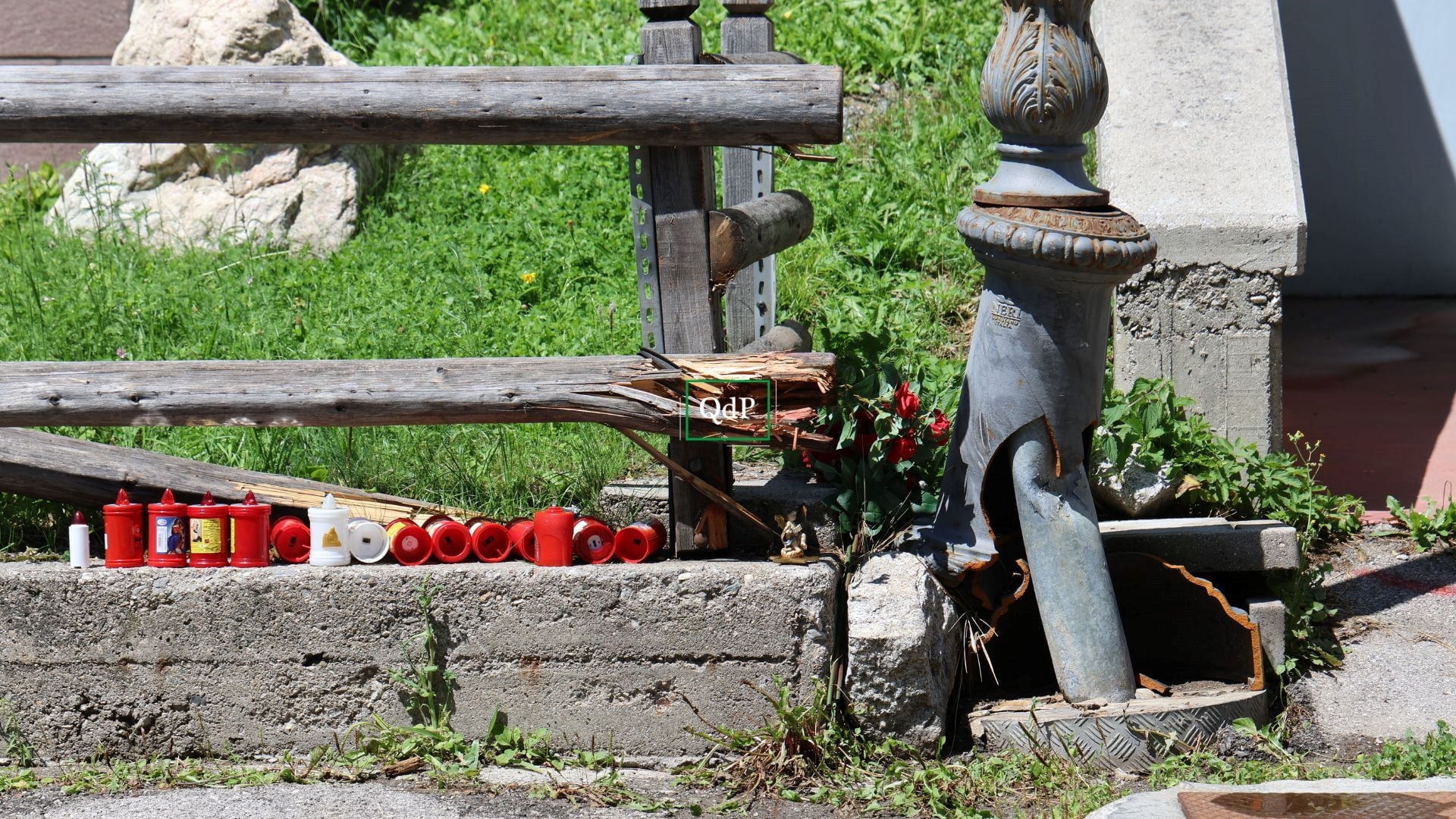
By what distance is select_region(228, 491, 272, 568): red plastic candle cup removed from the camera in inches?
133

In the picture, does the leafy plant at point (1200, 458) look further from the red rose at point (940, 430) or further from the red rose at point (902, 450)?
the red rose at point (902, 450)

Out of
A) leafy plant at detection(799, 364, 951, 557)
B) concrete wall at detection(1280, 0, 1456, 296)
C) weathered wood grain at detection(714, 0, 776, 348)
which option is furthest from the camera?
concrete wall at detection(1280, 0, 1456, 296)

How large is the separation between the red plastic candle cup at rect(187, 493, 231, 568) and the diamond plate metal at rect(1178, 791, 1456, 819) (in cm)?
237

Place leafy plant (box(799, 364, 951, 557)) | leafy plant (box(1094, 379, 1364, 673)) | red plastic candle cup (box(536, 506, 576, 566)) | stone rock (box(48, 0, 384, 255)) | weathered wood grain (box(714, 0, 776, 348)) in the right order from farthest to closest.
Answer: stone rock (box(48, 0, 384, 255)) < weathered wood grain (box(714, 0, 776, 348)) < leafy plant (box(1094, 379, 1364, 673)) < leafy plant (box(799, 364, 951, 557)) < red plastic candle cup (box(536, 506, 576, 566))

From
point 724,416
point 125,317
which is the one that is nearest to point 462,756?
point 724,416

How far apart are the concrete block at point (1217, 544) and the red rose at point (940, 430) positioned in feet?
1.80

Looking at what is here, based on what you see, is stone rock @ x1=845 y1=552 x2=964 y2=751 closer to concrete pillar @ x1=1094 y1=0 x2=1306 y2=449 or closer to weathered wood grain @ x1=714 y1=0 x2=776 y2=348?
concrete pillar @ x1=1094 y1=0 x2=1306 y2=449

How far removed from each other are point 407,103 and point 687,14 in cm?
73

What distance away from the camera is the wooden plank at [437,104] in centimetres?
318

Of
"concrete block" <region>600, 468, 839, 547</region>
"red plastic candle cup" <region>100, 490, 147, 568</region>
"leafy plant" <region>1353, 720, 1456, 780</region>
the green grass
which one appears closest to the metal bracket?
the green grass

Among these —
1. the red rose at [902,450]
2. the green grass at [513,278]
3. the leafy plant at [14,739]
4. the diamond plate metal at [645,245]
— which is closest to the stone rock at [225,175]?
the green grass at [513,278]

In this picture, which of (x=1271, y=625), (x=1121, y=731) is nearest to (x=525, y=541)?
(x=1121, y=731)

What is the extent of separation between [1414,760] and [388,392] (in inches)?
104

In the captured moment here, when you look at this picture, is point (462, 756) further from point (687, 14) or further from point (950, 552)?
point (687, 14)
